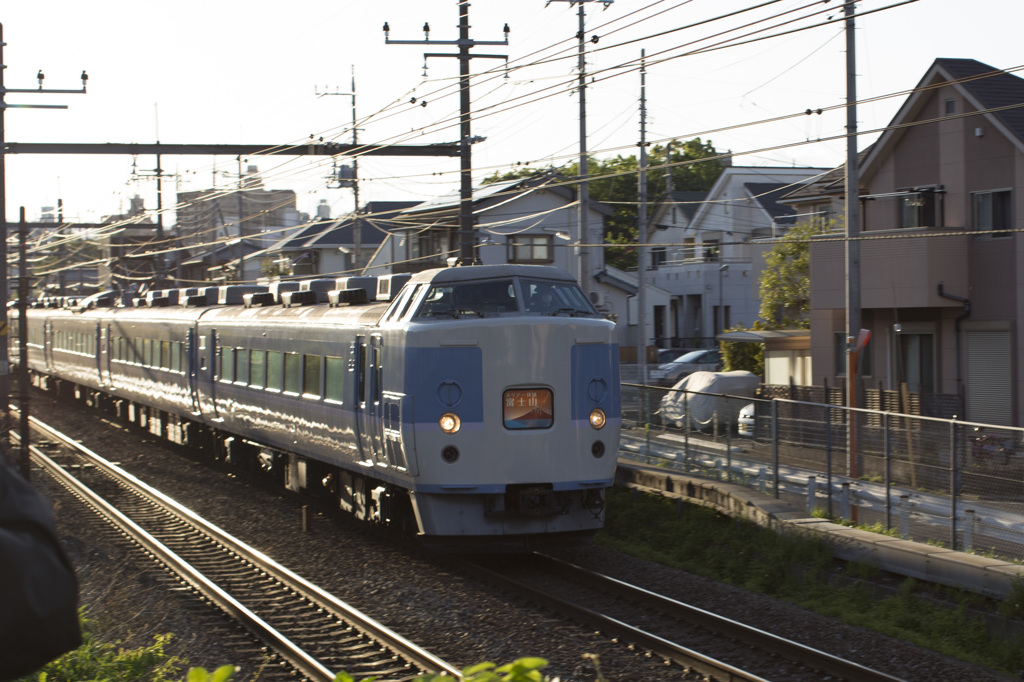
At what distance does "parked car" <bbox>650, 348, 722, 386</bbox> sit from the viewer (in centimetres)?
3679

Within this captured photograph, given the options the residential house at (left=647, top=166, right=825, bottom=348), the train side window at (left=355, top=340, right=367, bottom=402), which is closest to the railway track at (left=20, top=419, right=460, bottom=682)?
the train side window at (left=355, top=340, right=367, bottom=402)

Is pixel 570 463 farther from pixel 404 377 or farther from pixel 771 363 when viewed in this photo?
pixel 771 363

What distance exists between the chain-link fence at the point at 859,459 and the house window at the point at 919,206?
26.3 feet

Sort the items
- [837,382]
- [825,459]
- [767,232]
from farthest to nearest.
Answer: [767,232], [837,382], [825,459]

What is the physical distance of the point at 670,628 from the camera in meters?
8.59

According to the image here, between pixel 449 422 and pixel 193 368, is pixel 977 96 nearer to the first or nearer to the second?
pixel 449 422

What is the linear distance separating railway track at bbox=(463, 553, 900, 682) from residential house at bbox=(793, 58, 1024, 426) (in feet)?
32.2

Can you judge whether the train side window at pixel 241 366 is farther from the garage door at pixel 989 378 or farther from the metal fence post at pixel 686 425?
the garage door at pixel 989 378

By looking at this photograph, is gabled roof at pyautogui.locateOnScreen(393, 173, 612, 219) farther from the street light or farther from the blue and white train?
the blue and white train

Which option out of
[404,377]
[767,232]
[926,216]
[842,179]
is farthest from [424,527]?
[767,232]

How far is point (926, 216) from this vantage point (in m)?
20.9

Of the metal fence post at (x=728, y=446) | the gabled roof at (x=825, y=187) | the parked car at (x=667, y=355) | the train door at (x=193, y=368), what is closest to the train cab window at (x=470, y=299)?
the metal fence post at (x=728, y=446)

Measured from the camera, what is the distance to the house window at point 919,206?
2070 cm

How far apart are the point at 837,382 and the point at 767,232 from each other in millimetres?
20900
